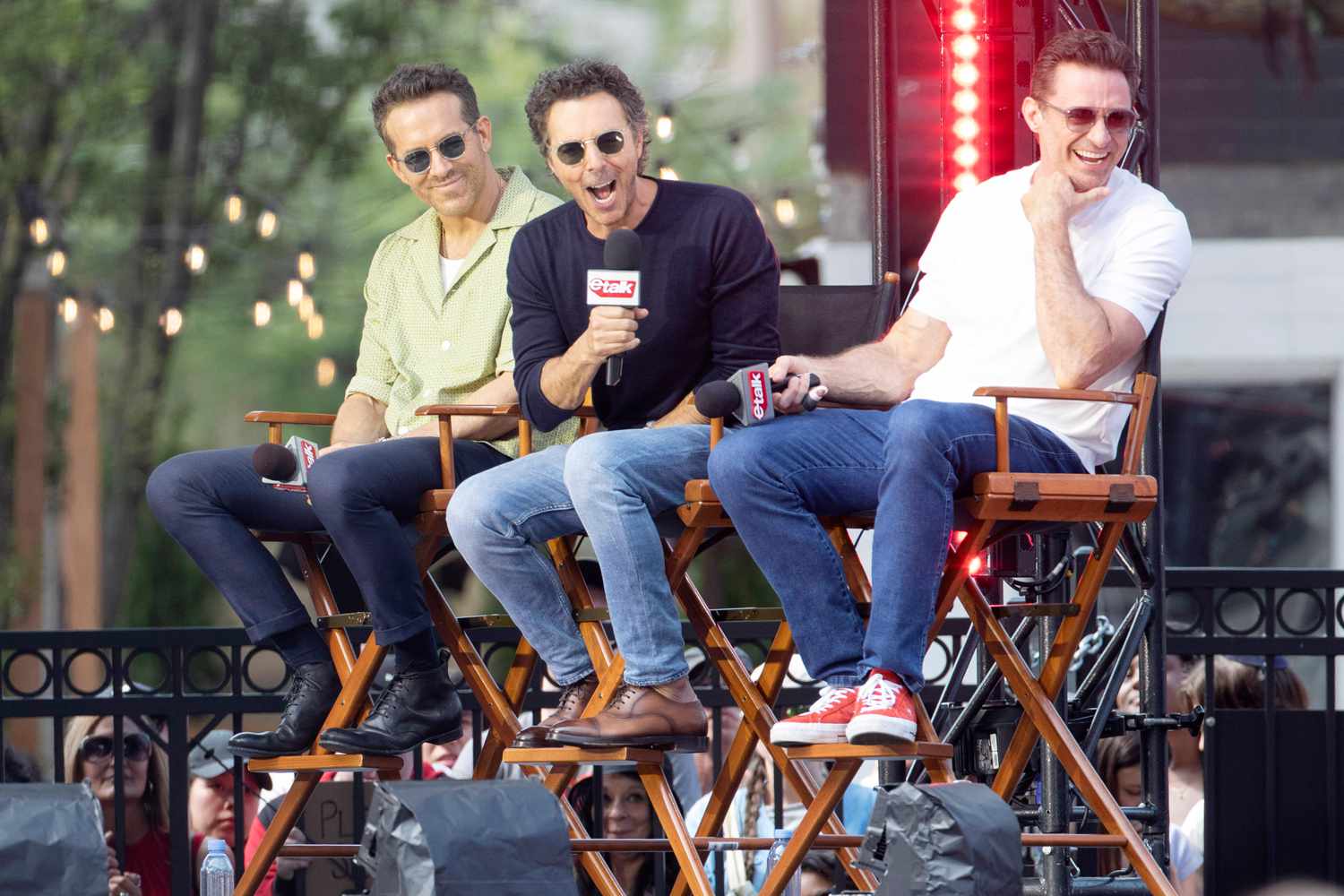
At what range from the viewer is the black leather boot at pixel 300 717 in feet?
15.5

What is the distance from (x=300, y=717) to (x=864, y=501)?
1396 mm

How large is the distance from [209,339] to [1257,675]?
408 inches

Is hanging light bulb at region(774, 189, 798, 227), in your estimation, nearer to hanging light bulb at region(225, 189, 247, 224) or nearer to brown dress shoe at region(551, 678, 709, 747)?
hanging light bulb at region(225, 189, 247, 224)

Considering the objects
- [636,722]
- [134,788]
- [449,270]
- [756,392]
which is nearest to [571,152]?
[449,270]

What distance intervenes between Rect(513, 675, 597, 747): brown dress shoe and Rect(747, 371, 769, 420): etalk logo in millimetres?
711

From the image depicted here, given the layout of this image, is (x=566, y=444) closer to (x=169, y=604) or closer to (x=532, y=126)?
(x=532, y=126)

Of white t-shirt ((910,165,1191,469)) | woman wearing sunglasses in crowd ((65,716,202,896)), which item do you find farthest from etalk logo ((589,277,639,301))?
woman wearing sunglasses in crowd ((65,716,202,896))

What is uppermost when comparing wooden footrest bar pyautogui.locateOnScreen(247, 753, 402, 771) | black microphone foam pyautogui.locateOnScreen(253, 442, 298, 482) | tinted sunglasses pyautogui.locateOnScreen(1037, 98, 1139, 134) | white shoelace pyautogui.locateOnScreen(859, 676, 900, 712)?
tinted sunglasses pyautogui.locateOnScreen(1037, 98, 1139, 134)

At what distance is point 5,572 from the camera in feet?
38.7

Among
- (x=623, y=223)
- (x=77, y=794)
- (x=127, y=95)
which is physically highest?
(x=127, y=95)

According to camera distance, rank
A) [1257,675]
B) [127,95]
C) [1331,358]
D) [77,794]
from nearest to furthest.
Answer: [77,794], [1257,675], [1331,358], [127,95]

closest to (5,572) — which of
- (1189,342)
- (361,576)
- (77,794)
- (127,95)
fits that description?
(127,95)

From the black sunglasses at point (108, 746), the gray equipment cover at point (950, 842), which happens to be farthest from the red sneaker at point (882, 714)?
the black sunglasses at point (108, 746)

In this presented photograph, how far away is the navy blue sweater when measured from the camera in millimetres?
4566
